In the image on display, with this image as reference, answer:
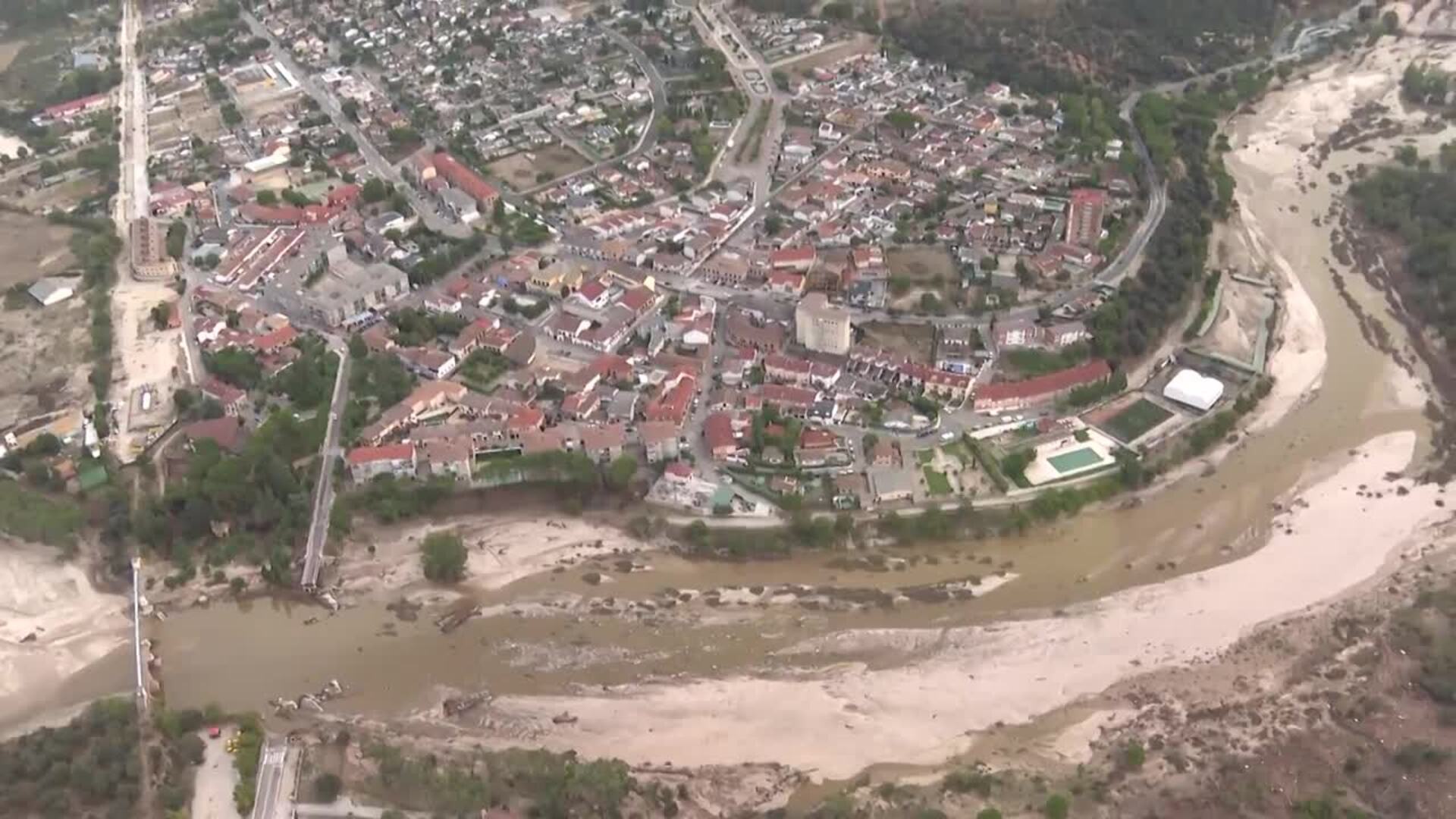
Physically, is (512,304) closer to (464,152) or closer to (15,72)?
(464,152)

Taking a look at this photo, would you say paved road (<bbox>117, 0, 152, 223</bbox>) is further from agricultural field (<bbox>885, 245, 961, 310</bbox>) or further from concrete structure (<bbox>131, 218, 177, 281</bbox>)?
agricultural field (<bbox>885, 245, 961, 310</bbox>)

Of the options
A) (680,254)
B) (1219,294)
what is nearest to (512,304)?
(680,254)

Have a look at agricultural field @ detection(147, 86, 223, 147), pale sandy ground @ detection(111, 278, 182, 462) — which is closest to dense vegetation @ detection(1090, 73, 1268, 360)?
pale sandy ground @ detection(111, 278, 182, 462)

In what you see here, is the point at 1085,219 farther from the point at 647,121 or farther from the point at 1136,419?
the point at 647,121

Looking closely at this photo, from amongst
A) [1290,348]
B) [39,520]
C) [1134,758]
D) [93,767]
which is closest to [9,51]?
[39,520]

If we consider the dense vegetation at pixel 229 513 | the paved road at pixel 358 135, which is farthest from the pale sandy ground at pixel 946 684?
the paved road at pixel 358 135

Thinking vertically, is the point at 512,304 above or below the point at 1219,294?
above
